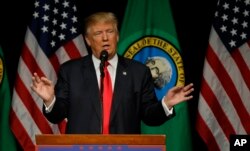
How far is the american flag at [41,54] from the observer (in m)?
4.24

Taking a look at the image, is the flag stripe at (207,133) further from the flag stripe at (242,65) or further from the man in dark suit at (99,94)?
the man in dark suit at (99,94)

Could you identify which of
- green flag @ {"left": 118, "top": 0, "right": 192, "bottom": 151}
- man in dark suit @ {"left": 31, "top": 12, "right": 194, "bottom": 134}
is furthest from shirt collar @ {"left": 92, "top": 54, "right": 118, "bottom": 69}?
green flag @ {"left": 118, "top": 0, "right": 192, "bottom": 151}

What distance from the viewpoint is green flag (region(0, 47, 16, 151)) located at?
4.26m

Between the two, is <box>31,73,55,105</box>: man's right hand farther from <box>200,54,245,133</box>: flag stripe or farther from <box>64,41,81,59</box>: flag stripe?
<box>200,54,245,133</box>: flag stripe

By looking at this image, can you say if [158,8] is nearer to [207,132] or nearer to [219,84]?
[219,84]

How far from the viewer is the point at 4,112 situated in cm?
427

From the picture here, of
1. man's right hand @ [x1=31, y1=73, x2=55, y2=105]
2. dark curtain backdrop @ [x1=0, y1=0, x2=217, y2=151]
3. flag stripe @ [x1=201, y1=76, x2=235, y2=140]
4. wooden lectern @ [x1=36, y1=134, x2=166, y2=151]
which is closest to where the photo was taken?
wooden lectern @ [x1=36, y1=134, x2=166, y2=151]

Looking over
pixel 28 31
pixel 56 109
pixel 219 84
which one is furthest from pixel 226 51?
pixel 56 109

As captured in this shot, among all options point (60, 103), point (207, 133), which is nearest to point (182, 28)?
point (207, 133)

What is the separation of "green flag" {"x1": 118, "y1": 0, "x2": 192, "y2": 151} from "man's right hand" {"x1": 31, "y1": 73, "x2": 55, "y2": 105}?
199 cm

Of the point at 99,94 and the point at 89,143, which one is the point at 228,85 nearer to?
the point at 99,94

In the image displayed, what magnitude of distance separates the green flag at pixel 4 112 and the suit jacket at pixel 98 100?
170cm

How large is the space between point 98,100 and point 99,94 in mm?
34

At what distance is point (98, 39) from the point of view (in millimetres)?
2646
